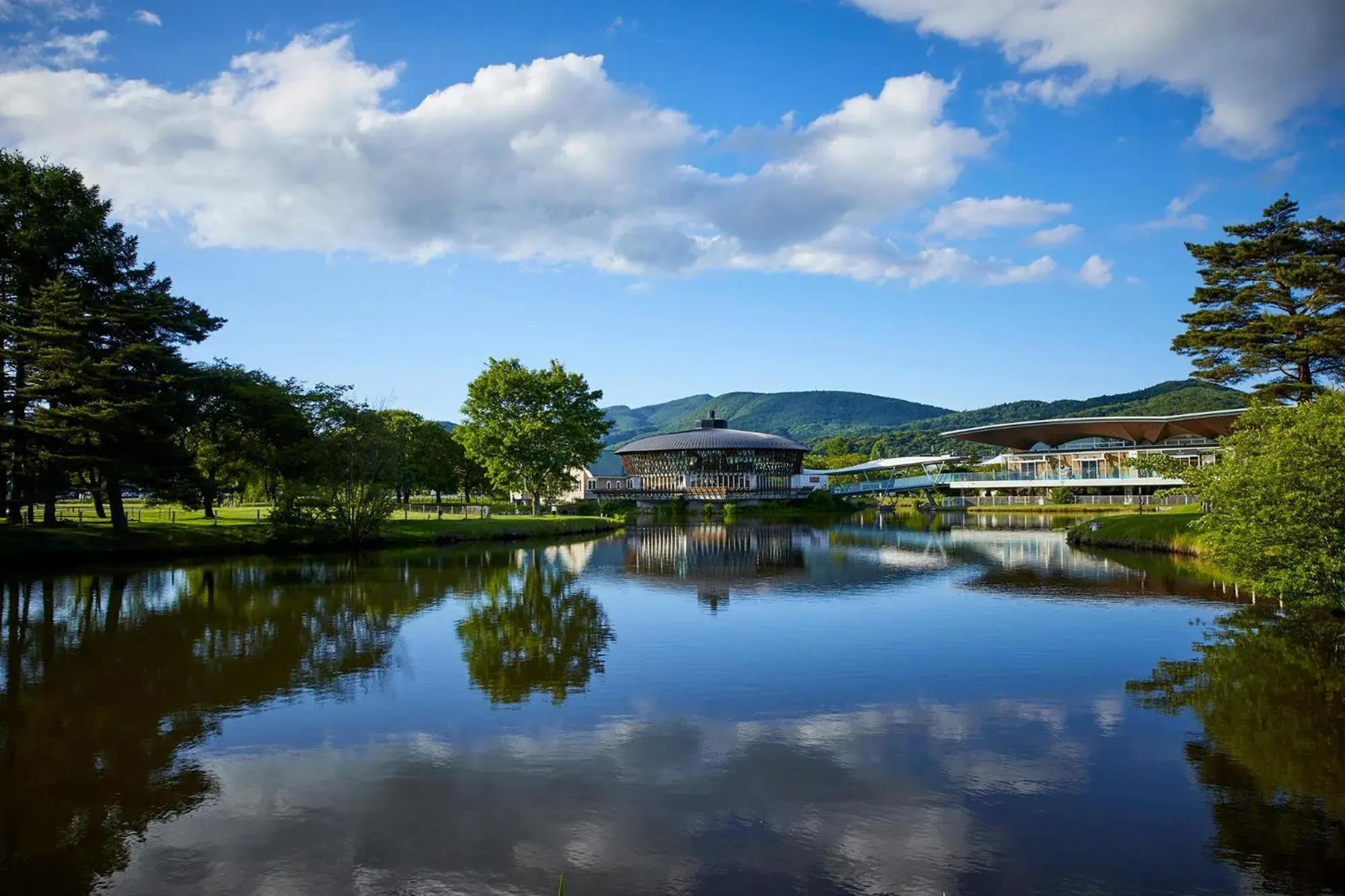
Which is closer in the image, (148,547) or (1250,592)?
(1250,592)

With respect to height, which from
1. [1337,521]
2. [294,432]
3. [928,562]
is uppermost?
[294,432]

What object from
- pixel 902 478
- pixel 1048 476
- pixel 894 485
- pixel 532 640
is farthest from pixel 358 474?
pixel 902 478

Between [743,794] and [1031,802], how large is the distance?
2817 millimetres

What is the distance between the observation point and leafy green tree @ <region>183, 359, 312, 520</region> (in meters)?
36.5

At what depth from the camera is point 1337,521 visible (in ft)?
49.5

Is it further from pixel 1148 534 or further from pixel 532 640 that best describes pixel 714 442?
pixel 532 640

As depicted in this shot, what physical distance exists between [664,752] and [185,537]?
99.5 feet

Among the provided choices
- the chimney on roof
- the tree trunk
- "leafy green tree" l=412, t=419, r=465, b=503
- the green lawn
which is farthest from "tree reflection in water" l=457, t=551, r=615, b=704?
the chimney on roof

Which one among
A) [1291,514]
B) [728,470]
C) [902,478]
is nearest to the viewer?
[1291,514]

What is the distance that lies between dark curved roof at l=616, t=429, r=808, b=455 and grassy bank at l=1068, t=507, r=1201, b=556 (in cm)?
4628

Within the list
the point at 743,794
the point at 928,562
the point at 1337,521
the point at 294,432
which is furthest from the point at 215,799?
the point at 294,432

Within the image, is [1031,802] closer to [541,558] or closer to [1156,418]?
[541,558]

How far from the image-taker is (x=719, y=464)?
284 feet

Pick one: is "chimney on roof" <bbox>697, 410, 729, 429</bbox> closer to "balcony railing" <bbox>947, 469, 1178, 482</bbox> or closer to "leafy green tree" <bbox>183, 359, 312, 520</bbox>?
"balcony railing" <bbox>947, 469, 1178, 482</bbox>
